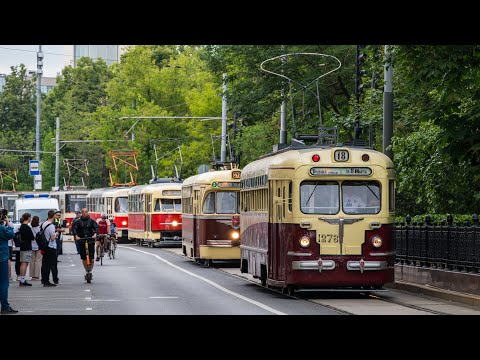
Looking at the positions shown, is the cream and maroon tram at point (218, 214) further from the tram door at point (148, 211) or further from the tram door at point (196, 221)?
the tram door at point (148, 211)

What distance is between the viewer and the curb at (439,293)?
2484cm

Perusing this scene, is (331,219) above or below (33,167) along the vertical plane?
below

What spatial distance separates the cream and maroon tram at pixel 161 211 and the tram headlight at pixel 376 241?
32337mm

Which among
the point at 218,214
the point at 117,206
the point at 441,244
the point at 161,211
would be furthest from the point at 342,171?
the point at 117,206

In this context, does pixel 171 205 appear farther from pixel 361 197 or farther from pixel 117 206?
pixel 361 197

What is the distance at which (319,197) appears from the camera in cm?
2720

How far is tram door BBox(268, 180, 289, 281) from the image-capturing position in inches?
1069

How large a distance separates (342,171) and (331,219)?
40.4 inches

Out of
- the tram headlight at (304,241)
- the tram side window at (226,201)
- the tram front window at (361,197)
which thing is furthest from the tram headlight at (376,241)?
the tram side window at (226,201)

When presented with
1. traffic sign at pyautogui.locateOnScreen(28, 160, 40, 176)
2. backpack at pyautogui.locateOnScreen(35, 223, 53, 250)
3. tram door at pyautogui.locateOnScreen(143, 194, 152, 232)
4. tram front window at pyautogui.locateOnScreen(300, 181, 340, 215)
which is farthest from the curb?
traffic sign at pyautogui.locateOnScreen(28, 160, 40, 176)
